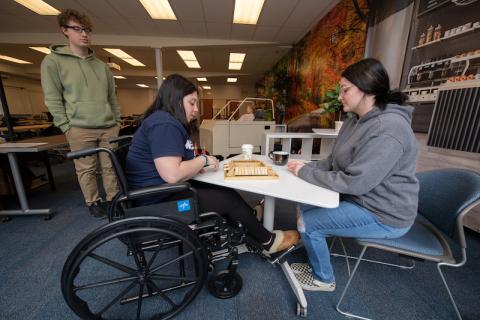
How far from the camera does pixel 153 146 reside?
0.86m

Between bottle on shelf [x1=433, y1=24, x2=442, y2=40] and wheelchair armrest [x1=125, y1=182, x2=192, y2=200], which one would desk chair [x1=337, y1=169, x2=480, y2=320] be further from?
bottle on shelf [x1=433, y1=24, x2=442, y2=40]

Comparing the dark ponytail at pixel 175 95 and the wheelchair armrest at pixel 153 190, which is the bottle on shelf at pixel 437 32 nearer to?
the dark ponytail at pixel 175 95

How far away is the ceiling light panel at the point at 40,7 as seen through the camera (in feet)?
10.8

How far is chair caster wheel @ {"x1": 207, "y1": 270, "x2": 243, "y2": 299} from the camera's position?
108cm

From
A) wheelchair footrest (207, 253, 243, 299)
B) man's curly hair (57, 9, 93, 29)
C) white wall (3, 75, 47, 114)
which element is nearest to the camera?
wheelchair footrest (207, 253, 243, 299)

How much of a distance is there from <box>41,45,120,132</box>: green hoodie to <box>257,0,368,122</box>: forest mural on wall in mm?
2927

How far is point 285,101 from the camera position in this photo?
5.64m

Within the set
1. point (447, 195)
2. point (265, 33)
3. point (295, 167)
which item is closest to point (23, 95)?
point (265, 33)

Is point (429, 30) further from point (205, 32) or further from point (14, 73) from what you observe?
point (14, 73)

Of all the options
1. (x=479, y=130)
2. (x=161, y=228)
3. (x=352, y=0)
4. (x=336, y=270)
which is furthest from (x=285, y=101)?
(x=161, y=228)

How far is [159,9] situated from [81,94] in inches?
106

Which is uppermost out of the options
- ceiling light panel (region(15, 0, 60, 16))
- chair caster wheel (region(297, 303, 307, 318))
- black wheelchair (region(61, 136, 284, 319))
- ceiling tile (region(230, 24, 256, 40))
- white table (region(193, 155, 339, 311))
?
ceiling light panel (region(15, 0, 60, 16))

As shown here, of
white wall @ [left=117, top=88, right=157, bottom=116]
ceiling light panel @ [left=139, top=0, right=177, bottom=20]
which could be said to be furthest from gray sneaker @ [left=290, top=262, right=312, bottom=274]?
white wall @ [left=117, top=88, right=157, bottom=116]

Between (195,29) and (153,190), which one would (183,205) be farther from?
(195,29)
